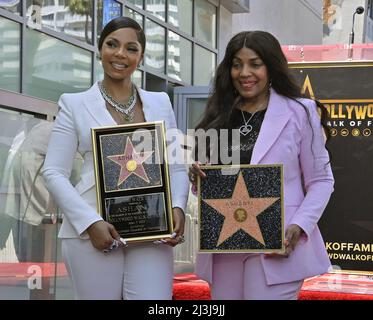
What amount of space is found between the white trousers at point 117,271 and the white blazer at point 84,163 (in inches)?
2.8

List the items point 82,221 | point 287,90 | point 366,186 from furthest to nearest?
point 366,186 → point 287,90 → point 82,221

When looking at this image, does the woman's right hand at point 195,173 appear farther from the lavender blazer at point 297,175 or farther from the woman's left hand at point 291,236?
the woman's left hand at point 291,236

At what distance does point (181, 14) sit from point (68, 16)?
346 cm

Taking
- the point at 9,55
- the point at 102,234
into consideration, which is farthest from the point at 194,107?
the point at 102,234

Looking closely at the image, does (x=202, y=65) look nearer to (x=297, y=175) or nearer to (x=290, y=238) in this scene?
(x=297, y=175)

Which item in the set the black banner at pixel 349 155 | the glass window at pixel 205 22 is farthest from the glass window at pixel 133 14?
the black banner at pixel 349 155

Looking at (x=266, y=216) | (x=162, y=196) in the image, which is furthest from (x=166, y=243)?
(x=266, y=216)

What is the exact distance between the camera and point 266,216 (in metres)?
2.50

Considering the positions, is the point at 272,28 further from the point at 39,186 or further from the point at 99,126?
the point at 99,126

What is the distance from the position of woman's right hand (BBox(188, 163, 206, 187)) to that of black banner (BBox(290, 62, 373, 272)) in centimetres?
200

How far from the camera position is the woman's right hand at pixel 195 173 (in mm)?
2531

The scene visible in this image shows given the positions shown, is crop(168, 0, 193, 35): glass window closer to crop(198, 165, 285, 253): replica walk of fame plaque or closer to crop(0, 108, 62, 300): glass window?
crop(0, 108, 62, 300): glass window

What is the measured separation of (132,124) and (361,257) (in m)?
2.37

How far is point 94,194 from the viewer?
2570mm
